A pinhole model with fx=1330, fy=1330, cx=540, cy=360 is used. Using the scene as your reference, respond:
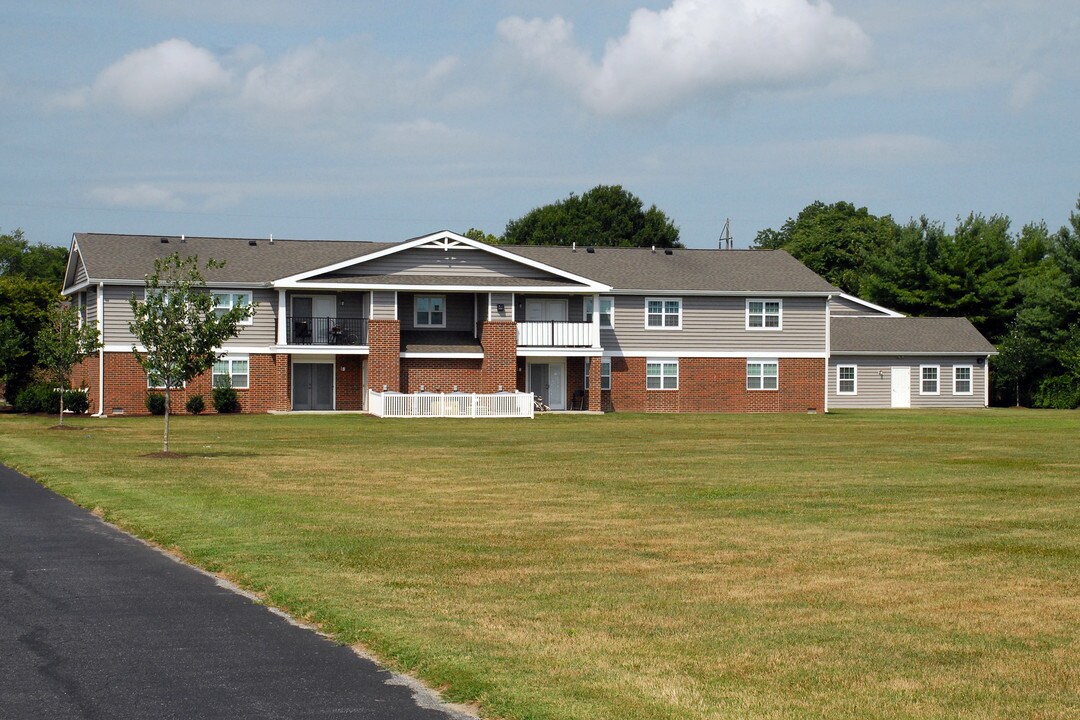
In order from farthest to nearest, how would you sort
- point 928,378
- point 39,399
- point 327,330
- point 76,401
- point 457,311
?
point 928,378
point 457,311
point 327,330
point 39,399
point 76,401

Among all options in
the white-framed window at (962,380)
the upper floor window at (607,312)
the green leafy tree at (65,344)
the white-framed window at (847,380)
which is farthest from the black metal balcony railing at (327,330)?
the white-framed window at (962,380)

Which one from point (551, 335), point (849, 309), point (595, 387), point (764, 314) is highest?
point (849, 309)

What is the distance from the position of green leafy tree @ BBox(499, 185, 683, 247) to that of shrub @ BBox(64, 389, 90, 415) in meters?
53.4

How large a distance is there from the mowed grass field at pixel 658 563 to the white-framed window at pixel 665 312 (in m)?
26.2

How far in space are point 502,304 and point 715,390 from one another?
34.4 feet

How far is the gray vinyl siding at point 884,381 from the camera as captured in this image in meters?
63.9

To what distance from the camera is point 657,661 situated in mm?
9336

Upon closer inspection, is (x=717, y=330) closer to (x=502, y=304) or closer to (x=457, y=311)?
(x=502, y=304)

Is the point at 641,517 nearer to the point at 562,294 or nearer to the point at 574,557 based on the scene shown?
the point at 574,557

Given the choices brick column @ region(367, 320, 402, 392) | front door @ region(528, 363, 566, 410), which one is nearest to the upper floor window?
front door @ region(528, 363, 566, 410)

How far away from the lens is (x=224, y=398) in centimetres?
5097

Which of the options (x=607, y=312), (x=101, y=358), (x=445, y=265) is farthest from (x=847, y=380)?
(x=101, y=358)

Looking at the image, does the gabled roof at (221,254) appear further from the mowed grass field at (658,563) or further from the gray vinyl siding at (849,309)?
the gray vinyl siding at (849,309)

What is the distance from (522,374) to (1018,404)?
28.1 meters
